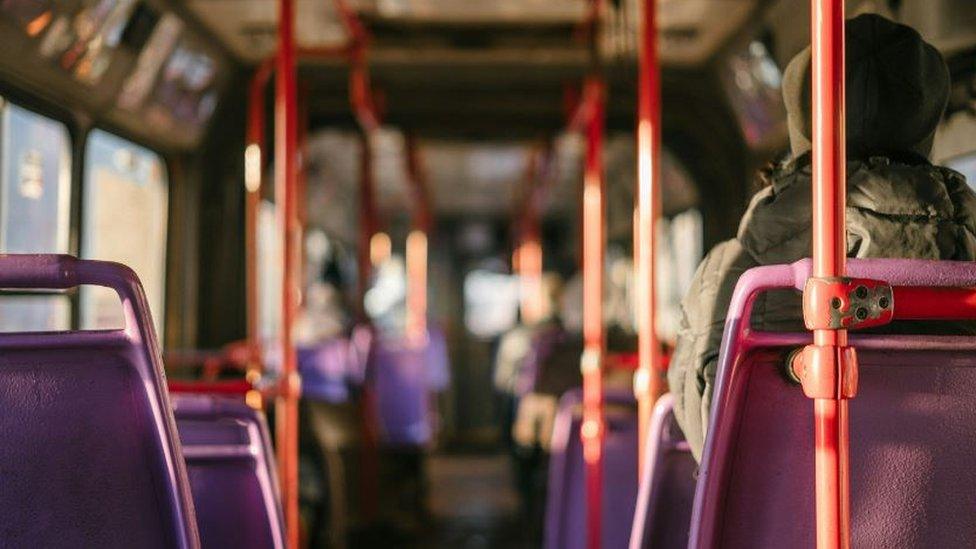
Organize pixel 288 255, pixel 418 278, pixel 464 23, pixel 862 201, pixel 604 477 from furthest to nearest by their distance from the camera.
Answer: pixel 418 278, pixel 464 23, pixel 604 477, pixel 288 255, pixel 862 201

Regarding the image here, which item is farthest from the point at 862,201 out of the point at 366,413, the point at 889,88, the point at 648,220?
the point at 366,413

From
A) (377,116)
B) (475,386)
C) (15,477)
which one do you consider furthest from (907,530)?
(475,386)

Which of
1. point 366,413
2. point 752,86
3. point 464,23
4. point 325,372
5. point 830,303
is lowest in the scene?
point 366,413

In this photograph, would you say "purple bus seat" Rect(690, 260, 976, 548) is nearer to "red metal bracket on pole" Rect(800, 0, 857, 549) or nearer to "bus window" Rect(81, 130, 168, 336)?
"red metal bracket on pole" Rect(800, 0, 857, 549)

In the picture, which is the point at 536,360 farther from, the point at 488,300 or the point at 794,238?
the point at 488,300

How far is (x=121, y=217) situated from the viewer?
3760 mm

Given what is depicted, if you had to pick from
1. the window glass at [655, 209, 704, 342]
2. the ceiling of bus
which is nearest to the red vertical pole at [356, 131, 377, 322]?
the ceiling of bus

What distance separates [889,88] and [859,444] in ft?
1.97

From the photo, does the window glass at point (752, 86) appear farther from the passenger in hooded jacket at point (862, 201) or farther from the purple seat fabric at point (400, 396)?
the purple seat fabric at point (400, 396)

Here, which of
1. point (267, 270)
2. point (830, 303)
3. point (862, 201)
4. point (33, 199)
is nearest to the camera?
point (830, 303)

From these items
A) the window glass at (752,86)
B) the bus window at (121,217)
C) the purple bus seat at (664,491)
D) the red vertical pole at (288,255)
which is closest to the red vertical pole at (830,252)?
the purple bus seat at (664,491)

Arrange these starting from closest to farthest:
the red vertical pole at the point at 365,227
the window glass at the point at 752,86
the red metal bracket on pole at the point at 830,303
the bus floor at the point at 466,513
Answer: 1. the red metal bracket on pole at the point at 830,303
2. the window glass at the point at 752,86
3. the bus floor at the point at 466,513
4. the red vertical pole at the point at 365,227

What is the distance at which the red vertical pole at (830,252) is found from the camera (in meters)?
1.16

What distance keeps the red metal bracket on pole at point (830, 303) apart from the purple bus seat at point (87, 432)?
0.85 meters
